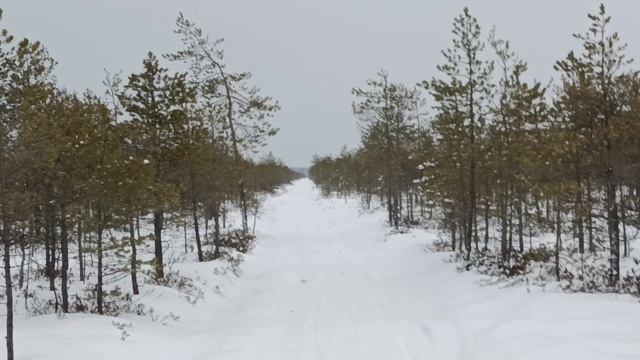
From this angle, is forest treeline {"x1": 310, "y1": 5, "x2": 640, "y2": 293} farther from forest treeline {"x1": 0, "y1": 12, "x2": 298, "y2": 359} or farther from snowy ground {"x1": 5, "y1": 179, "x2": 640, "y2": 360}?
forest treeline {"x1": 0, "y1": 12, "x2": 298, "y2": 359}

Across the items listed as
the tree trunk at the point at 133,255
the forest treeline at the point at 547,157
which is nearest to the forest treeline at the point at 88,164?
the tree trunk at the point at 133,255

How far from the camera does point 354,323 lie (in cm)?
1249

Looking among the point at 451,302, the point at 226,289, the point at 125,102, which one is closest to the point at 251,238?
the point at 226,289

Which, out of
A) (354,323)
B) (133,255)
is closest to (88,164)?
(133,255)

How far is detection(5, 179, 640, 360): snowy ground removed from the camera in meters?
9.28

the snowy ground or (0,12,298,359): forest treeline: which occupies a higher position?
(0,12,298,359): forest treeline

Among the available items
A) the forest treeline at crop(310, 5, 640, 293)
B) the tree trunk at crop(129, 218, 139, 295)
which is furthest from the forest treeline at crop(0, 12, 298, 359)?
the forest treeline at crop(310, 5, 640, 293)

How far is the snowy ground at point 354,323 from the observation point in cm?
928

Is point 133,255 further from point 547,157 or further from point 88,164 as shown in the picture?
point 547,157

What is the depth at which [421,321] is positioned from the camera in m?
12.6

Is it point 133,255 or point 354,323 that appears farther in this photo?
point 133,255

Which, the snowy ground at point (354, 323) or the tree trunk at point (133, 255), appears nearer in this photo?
the snowy ground at point (354, 323)

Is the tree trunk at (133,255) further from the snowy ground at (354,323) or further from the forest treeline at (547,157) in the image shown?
the forest treeline at (547,157)

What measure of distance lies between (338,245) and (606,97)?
17.3 meters
